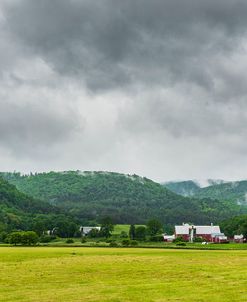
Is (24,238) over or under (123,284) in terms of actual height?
over

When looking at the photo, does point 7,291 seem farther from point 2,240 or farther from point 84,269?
point 2,240

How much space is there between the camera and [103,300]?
30891 millimetres

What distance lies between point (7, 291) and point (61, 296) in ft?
17.2

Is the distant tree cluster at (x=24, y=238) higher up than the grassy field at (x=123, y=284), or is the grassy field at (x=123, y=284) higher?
the distant tree cluster at (x=24, y=238)

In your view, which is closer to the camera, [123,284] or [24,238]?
[123,284]

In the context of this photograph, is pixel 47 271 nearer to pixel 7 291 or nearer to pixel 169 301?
pixel 7 291

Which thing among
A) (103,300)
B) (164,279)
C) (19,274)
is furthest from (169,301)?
(19,274)

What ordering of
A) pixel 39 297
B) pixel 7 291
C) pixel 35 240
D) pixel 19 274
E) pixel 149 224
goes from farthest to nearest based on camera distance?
pixel 149 224 → pixel 35 240 → pixel 19 274 → pixel 7 291 → pixel 39 297

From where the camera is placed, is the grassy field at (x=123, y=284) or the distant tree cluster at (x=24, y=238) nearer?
the grassy field at (x=123, y=284)

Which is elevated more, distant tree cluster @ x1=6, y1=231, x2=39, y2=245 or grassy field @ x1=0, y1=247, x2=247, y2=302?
distant tree cluster @ x1=6, y1=231, x2=39, y2=245

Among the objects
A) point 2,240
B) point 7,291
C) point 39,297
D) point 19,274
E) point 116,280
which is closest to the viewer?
point 39,297

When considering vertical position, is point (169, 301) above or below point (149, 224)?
below

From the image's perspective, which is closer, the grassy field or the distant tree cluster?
the grassy field

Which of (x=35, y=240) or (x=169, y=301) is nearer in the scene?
(x=169, y=301)
